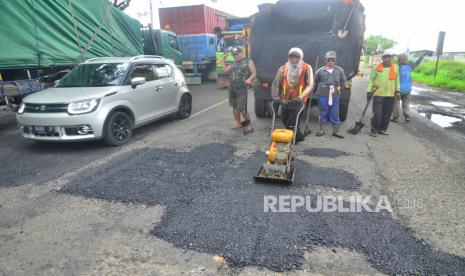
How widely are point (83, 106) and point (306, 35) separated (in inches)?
223

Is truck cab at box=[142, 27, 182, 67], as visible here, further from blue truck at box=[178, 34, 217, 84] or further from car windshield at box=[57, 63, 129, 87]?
car windshield at box=[57, 63, 129, 87]

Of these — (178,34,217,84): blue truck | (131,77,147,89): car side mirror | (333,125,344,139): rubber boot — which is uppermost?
(178,34,217,84): blue truck

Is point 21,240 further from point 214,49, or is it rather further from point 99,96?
point 214,49

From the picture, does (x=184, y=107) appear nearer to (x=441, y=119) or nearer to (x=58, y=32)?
(x=58, y=32)

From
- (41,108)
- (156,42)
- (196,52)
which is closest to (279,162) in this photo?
(41,108)

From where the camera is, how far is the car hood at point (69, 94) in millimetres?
5449

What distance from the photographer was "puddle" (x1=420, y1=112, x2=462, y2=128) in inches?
330

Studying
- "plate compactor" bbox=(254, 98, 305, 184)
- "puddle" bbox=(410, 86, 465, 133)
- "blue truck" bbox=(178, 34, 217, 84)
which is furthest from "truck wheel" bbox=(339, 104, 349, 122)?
"blue truck" bbox=(178, 34, 217, 84)

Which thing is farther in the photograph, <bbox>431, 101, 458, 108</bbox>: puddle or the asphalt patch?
<bbox>431, 101, 458, 108</bbox>: puddle

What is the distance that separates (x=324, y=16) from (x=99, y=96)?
5762mm

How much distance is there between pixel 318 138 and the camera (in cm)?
649

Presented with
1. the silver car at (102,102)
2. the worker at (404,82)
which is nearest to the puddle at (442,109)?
the worker at (404,82)

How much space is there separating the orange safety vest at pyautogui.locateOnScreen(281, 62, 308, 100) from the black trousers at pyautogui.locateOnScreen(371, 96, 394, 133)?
2257 mm

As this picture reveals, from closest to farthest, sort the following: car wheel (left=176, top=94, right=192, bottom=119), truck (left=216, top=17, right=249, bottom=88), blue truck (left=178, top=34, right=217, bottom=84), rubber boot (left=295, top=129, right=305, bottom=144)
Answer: rubber boot (left=295, top=129, right=305, bottom=144) < car wheel (left=176, top=94, right=192, bottom=119) < truck (left=216, top=17, right=249, bottom=88) < blue truck (left=178, top=34, right=217, bottom=84)
